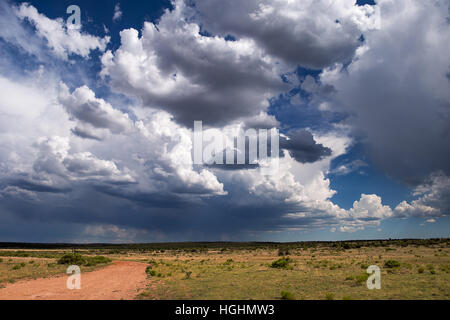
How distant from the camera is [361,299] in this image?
1767 cm

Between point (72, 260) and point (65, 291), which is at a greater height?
point (65, 291)

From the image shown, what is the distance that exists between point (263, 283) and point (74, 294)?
13.6m

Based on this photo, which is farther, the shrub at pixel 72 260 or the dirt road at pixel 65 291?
the shrub at pixel 72 260

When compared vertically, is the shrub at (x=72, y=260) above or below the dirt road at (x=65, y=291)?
below

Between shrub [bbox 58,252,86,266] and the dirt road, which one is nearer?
the dirt road

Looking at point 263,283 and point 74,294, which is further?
point 263,283

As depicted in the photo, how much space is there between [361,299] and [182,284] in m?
13.5

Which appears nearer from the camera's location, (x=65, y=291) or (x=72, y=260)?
(x=65, y=291)

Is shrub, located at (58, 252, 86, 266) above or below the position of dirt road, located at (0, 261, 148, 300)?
below
